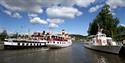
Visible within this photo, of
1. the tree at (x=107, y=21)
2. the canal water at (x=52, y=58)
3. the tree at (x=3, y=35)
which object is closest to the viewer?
the canal water at (x=52, y=58)

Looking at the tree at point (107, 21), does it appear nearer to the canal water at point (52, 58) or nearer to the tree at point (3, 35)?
the canal water at point (52, 58)

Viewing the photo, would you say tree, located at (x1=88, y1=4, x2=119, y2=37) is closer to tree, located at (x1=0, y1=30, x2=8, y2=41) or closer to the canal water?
the canal water

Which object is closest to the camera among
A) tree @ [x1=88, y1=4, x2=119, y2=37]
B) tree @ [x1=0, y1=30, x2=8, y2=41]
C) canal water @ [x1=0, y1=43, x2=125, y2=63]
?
canal water @ [x1=0, y1=43, x2=125, y2=63]

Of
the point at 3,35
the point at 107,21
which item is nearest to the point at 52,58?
the point at 107,21

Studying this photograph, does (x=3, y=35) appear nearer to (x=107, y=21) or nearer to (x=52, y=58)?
(x=107, y=21)

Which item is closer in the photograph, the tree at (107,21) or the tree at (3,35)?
the tree at (107,21)

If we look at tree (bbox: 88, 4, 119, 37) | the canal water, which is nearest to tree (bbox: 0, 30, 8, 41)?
tree (bbox: 88, 4, 119, 37)

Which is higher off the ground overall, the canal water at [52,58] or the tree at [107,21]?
the tree at [107,21]

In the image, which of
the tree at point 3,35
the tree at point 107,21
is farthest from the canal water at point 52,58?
the tree at point 3,35

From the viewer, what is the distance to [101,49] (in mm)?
56438

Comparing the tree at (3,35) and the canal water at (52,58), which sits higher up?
the tree at (3,35)

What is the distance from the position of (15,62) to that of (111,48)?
26305mm

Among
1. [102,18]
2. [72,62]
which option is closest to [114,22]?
[102,18]

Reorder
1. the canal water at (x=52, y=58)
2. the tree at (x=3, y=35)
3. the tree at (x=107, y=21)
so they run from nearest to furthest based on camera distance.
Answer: the canal water at (x=52, y=58) < the tree at (x=107, y=21) < the tree at (x=3, y=35)
